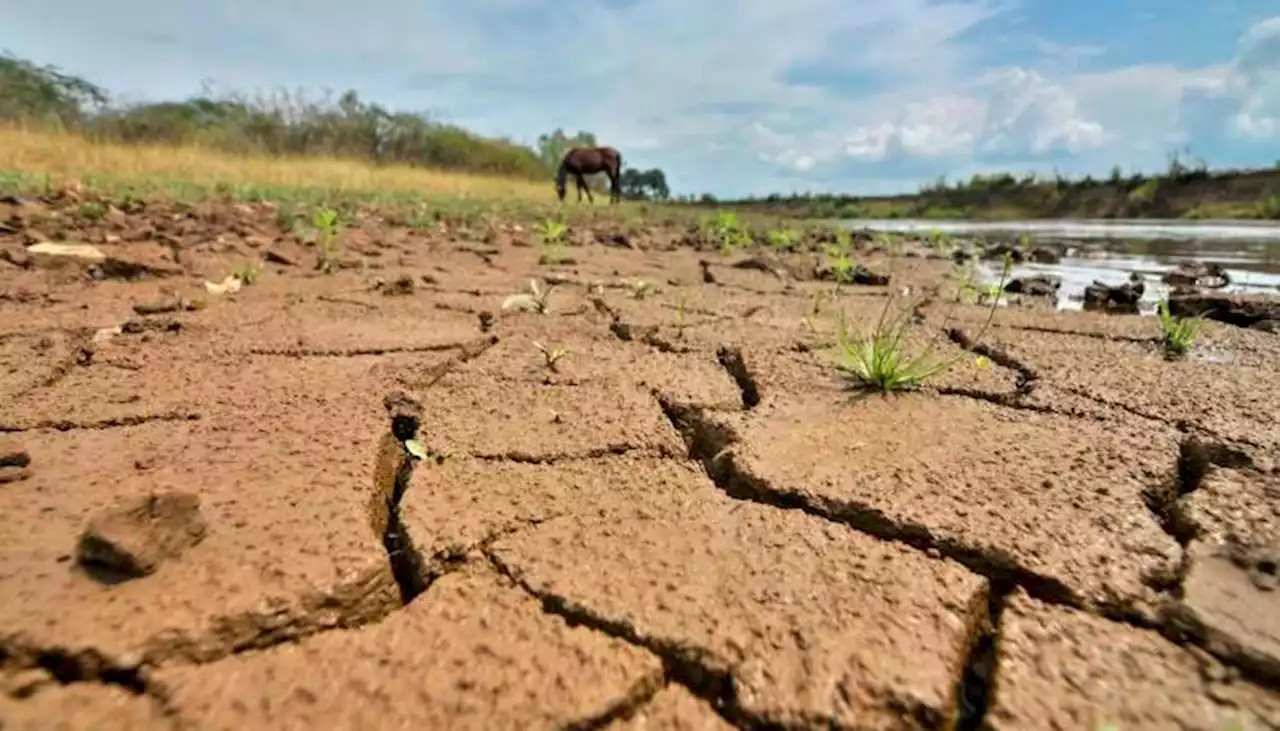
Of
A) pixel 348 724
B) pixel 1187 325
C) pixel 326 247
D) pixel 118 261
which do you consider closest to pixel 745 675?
pixel 348 724

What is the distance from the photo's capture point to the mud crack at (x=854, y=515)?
2.78ft

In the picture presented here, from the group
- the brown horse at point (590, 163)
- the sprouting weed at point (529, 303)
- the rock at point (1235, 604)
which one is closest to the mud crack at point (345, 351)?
the sprouting weed at point (529, 303)

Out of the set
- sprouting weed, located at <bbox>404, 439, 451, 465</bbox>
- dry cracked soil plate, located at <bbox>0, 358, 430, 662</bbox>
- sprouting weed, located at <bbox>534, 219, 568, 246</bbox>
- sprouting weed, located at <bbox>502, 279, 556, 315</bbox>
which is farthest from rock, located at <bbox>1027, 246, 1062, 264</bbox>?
dry cracked soil plate, located at <bbox>0, 358, 430, 662</bbox>

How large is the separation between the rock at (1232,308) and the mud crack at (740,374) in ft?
5.60

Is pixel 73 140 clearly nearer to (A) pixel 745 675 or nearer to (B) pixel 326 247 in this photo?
(B) pixel 326 247

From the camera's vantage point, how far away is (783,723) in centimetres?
65

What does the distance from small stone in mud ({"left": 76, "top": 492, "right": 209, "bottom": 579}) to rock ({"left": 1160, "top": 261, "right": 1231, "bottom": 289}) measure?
4181 millimetres

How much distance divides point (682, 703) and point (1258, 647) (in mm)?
575

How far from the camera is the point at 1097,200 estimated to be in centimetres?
1806

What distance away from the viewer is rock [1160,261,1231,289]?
369 cm

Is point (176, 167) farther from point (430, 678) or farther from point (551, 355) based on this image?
point (430, 678)

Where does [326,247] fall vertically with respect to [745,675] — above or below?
above

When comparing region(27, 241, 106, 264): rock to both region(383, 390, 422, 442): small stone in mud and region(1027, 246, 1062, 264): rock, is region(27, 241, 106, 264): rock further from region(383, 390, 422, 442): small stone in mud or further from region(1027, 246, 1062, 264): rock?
region(1027, 246, 1062, 264): rock

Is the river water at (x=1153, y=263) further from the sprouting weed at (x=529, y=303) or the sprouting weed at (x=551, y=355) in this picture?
the sprouting weed at (x=551, y=355)
